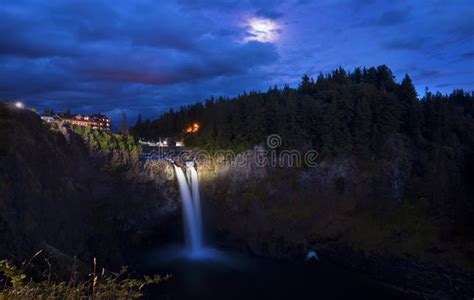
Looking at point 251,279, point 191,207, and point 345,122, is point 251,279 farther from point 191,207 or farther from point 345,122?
point 345,122

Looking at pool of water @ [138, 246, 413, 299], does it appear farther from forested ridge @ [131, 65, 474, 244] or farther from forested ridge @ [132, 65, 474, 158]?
forested ridge @ [132, 65, 474, 158]

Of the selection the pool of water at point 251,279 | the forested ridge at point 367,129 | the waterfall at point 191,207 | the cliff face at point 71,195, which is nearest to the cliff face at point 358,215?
the forested ridge at point 367,129

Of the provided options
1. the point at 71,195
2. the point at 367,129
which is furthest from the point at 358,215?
the point at 71,195

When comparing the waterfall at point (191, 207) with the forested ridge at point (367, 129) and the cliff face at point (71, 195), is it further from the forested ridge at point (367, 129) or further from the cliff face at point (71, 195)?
the forested ridge at point (367, 129)

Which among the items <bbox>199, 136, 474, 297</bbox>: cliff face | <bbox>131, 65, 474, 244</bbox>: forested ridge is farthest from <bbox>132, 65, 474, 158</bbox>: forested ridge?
<bbox>199, 136, 474, 297</bbox>: cliff face

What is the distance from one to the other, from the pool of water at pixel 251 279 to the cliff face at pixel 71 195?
6907 mm

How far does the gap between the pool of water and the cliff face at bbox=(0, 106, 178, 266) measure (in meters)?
6.91

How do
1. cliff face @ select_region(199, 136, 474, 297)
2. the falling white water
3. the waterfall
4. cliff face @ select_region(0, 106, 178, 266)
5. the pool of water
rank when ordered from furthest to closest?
the falling white water < the waterfall < cliff face @ select_region(199, 136, 474, 297) < the pool of water < cliff face @ select_region(0, 106, 178, 266)

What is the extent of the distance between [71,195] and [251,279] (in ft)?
72.8

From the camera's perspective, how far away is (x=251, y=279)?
→ 36.2 metres

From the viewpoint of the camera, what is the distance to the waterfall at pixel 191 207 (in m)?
50.3

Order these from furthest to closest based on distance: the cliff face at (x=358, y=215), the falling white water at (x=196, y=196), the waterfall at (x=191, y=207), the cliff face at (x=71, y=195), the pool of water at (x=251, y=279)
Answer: the falling white water at (x=196, y=196), the waterfall at (x=191, y=207), the cliff face at (x=358, y=215), the pool of water at (x=251, y=279), the cliff face at (x=71, y=195)

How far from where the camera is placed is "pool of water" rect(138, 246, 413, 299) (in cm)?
3259

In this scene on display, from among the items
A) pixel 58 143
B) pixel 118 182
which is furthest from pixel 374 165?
Result: pixel 58 143
